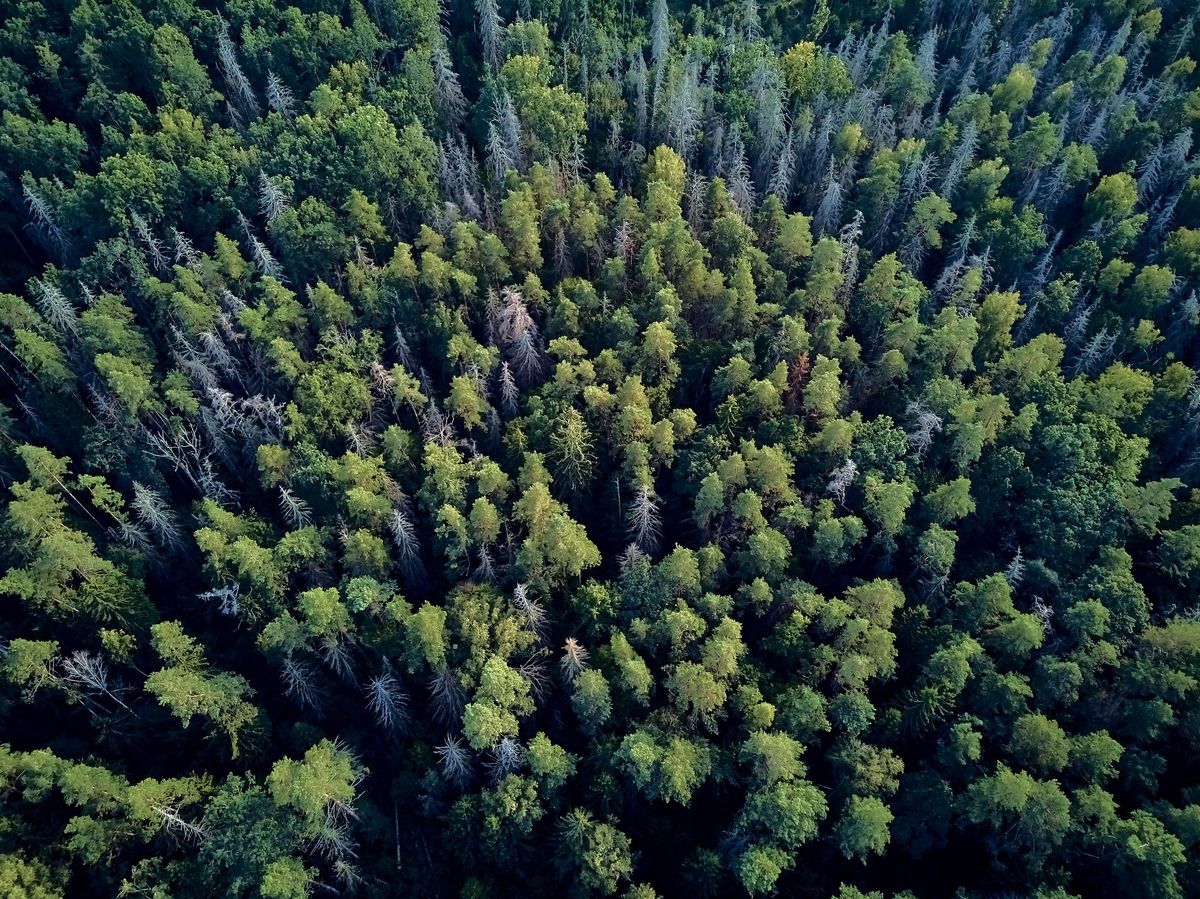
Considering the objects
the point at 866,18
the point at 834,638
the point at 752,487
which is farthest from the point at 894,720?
the point at 866,18

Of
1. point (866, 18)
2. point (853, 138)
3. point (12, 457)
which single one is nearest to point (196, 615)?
point (12, 457)

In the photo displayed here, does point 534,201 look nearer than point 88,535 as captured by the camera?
No

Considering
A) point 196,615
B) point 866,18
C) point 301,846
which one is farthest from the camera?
point 866,18

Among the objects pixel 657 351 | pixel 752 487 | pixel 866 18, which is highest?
pixel 866 18

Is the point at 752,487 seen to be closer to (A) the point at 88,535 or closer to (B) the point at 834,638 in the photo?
(B) the point at 834,638

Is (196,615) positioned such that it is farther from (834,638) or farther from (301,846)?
(834,638)

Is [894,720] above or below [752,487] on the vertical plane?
below

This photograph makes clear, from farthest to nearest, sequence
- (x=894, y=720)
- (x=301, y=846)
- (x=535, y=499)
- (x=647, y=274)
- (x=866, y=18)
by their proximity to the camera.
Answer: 1. (x=866, y=18)
2. (x=647, y=274)
3. (x=535, y=499)
4. (x=894, y=720)
5. (x=301, y=846)
